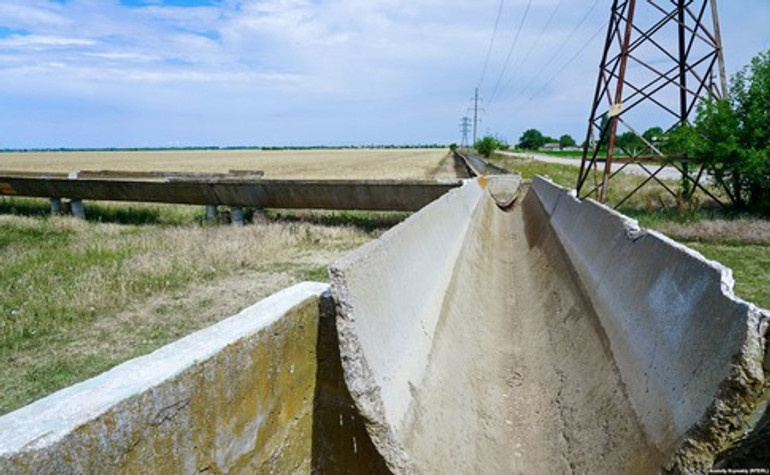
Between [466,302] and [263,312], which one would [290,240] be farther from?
[263,312]

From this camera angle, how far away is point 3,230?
927cm

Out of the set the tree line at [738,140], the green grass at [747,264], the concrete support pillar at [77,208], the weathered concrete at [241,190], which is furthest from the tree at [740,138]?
the concrete support pillar at [77,208]

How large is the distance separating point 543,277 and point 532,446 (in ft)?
11.2

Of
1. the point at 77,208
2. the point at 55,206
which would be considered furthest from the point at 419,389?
the point at 55,206

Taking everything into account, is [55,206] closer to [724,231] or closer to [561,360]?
[561,360]

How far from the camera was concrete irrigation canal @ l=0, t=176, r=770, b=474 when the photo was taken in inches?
56.6

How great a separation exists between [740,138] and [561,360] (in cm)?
831

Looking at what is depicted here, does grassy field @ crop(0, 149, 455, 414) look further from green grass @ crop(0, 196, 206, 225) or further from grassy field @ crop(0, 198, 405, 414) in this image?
green grass @ crop(0, 196, 206, 225)

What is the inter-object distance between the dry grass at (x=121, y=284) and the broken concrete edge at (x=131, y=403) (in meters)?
2.32

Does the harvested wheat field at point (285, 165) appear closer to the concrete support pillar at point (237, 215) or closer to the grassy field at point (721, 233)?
the concrete support pillar at point (237, 215)

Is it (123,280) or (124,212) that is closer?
(123,280)

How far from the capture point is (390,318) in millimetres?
2557

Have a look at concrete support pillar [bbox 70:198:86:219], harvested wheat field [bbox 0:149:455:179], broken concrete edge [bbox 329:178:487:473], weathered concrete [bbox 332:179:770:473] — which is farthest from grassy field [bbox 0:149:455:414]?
harvested wheat field [bbox 0:149:455:179]

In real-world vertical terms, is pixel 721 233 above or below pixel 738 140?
below
